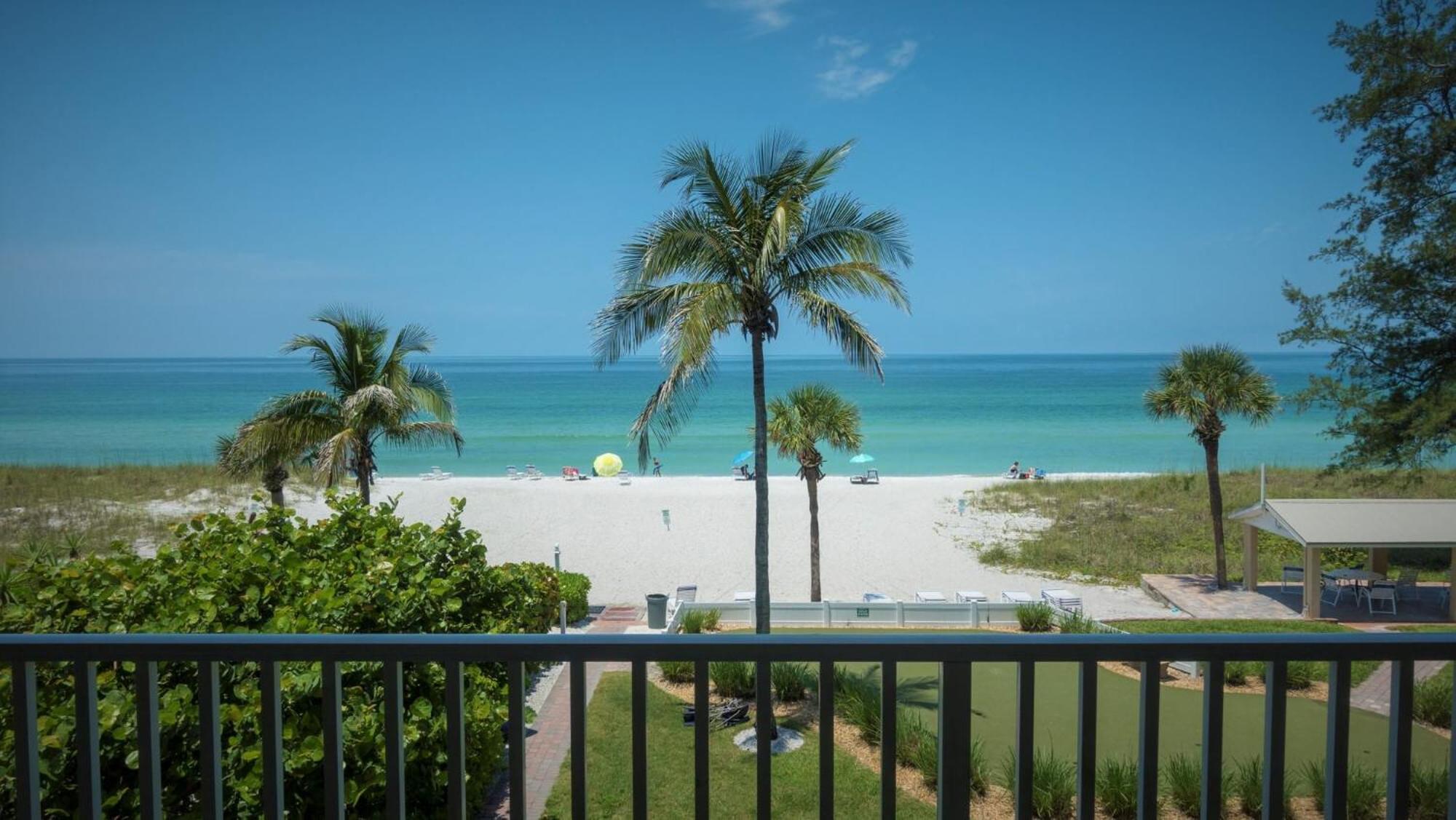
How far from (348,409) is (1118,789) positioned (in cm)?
1391

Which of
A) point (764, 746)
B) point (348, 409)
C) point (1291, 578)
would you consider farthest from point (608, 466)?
point (764, 746)

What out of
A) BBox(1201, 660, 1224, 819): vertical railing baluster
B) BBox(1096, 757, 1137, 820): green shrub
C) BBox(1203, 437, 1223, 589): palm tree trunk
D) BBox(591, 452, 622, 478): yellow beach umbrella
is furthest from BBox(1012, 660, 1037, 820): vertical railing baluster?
BBox(591, 452, 622, 478): yellow beach umbrella

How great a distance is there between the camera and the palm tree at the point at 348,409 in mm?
14898

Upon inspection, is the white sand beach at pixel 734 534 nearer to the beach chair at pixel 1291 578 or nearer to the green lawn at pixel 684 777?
the beach chair at pixel 1291 578

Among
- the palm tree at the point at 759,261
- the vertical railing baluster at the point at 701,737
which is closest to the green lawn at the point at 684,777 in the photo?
the palm tree at the point at 759,261

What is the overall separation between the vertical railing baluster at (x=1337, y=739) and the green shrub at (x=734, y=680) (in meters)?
8.26

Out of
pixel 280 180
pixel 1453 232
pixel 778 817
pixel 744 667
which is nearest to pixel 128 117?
pixel 744 667

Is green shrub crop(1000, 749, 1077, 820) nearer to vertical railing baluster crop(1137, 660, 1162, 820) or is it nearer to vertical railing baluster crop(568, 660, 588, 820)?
vertical railing baluster crop(1137, 660, 1162, 820)

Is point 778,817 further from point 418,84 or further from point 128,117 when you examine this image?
point 418,84

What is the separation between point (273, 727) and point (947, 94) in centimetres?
9860

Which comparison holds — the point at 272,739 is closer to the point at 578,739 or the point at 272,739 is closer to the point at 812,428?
the point at 578,739

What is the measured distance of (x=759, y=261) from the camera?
11320mm

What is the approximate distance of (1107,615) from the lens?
16672 millimetres

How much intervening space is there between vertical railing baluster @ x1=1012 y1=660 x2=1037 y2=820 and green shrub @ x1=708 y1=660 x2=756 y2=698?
8200 millimetres
